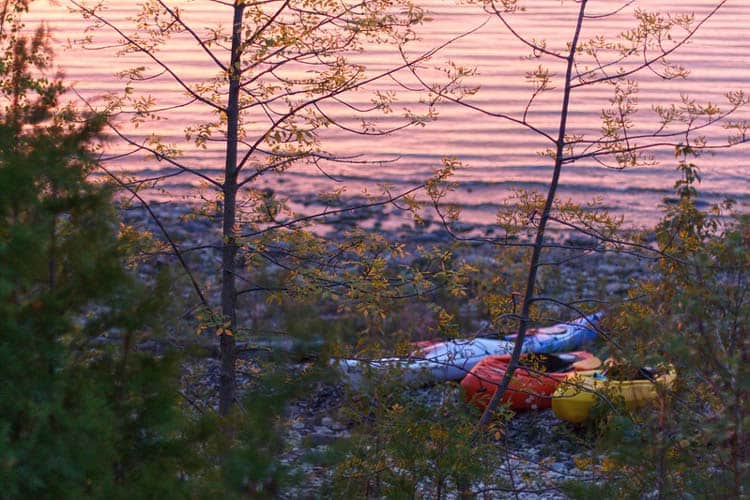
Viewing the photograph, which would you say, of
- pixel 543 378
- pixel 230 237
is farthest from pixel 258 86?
pixel 543 378

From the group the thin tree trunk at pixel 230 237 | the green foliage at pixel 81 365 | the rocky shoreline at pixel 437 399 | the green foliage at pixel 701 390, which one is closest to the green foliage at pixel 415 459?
the rocky shoreline at pixel 437 399

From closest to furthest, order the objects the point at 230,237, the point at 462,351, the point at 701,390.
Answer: the point at 701,390 < the point at 230,237 < the point at 462,351

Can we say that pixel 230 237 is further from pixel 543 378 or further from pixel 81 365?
pixel 543 378

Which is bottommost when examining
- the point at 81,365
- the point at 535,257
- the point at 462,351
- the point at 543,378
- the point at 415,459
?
the point at 543,378

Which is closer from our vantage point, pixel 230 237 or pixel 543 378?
pixel 230 237

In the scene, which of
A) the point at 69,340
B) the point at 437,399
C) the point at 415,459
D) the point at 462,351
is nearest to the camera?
the point at 69,340

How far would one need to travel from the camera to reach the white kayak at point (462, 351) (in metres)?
5.66

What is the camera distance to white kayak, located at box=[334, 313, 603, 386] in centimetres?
566

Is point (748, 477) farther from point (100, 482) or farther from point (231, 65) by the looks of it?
point (231, 65)

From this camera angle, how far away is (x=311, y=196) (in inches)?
648

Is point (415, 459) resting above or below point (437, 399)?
above

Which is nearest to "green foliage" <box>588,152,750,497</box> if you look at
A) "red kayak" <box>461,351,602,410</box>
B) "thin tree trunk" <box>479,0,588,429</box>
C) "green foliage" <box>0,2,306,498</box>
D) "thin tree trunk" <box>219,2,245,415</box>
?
"thin tree trunk" <box>479,0,588,429</box>

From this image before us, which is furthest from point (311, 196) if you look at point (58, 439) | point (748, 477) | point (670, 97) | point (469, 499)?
point (58, 439)

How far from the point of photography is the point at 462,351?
636 centimetres
